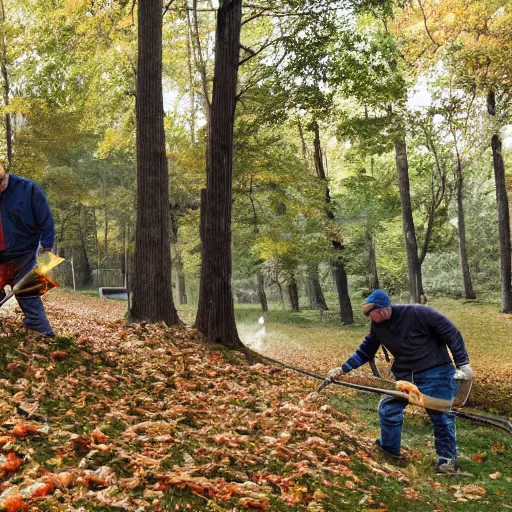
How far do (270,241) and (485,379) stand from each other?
853 centimetres

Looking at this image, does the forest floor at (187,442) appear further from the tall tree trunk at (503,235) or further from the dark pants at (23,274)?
the tall tree trunk at (503,235)

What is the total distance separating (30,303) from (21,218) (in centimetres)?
93

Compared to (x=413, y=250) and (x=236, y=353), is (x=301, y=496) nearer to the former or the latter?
(x=236, y=353)

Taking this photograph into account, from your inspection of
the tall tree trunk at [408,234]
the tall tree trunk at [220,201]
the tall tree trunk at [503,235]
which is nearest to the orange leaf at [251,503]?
the tall tree trunk at [220,201]

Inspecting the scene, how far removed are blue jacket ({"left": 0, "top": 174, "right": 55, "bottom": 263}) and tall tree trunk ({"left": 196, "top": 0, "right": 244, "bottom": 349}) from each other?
9.53ft

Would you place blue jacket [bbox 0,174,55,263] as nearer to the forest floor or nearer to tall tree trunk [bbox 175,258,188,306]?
the forest floor

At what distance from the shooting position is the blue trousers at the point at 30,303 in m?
5.41

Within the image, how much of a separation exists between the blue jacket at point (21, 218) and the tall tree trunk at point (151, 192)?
244cm

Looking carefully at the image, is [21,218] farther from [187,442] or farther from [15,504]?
[15,504]

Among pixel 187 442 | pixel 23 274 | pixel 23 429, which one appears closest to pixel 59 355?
pixel 23 274

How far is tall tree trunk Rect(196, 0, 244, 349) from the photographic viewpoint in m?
7.75

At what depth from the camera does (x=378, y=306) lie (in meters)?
4.92

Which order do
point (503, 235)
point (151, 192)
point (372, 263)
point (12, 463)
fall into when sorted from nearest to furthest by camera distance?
point (12, 463)
point (151, 192)
point (503, 235)
point (372, 263)

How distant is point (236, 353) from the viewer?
24.4 feet
